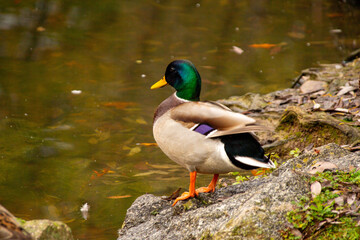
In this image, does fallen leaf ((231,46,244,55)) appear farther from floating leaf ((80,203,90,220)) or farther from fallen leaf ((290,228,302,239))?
fallen leaf ((290,228,302,239))

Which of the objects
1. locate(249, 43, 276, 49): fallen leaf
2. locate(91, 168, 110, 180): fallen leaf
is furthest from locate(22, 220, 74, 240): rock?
locate(249, 43, 276, 49): fallen leaf

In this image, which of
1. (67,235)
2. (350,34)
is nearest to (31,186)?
(67,235)

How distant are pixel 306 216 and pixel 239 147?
0.70 metres

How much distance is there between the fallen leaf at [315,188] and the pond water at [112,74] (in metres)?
1.89

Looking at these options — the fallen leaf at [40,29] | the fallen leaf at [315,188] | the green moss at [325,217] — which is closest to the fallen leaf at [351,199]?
the green moss at [325,217]

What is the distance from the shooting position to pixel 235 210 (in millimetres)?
3352

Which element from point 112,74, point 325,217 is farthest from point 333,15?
point 325,217

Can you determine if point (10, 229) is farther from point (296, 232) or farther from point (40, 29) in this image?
point (40, 29)

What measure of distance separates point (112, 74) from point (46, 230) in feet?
17.7

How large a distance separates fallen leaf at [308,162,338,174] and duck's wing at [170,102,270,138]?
1.49 feet

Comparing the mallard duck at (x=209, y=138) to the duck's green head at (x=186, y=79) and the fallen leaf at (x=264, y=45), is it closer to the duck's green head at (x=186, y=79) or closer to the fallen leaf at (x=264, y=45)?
the duck's green head at (x=186, y=79)

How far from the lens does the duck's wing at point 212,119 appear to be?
3527 mm

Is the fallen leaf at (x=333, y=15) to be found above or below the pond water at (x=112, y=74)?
above

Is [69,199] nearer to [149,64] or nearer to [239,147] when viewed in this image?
[239,147]
